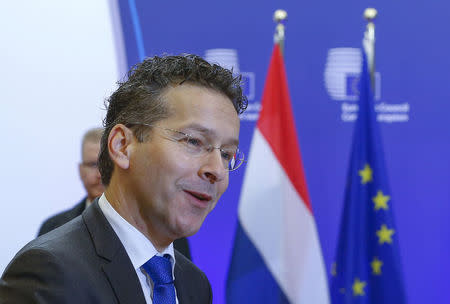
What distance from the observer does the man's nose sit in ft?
5.02

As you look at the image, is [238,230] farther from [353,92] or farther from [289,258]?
[353,92]

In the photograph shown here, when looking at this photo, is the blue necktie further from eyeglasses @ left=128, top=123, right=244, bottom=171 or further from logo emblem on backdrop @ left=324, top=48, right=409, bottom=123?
logo emblem on backdrop @ left=324, top=48, right=409, bottom=123

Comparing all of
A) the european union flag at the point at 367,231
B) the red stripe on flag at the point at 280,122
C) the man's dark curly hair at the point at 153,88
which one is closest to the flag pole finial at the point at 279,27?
the red stripe on flag at the point at 280,122

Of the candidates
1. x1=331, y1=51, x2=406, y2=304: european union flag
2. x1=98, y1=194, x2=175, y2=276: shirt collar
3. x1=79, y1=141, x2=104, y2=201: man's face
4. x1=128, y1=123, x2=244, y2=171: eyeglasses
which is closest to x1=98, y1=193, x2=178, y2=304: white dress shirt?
x1=98, y1=194, x2=175, y2=276: shirt collar

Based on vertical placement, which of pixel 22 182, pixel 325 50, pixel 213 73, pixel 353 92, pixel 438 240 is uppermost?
pixel 213 73

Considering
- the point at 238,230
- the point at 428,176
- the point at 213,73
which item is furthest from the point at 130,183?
the point at 428,176

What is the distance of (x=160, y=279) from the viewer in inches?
62.1

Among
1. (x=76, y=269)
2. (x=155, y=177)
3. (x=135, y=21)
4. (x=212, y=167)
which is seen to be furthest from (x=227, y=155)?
(x=135, y=21)

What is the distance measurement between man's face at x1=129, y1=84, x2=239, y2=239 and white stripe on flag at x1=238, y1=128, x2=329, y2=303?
1909mm

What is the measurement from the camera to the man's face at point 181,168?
59.7 inches

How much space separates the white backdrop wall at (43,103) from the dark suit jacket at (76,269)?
2371 mm

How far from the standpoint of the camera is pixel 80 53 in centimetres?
401

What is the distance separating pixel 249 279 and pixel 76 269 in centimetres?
220

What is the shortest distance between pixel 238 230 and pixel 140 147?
2.00 metres
